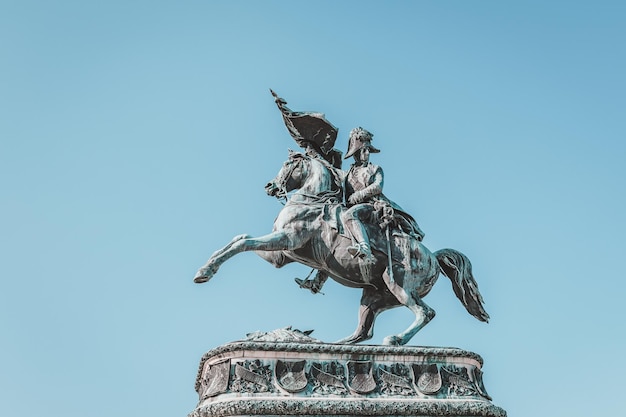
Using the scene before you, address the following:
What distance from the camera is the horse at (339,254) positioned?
14.5 metres

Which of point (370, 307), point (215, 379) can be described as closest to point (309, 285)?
point (370, 307)

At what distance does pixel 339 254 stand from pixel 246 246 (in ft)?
4.76

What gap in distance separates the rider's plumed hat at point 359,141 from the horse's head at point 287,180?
36.1 inches

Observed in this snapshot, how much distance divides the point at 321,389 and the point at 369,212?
334cm

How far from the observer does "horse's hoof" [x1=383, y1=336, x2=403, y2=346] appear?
549 inches

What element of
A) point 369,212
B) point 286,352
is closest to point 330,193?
point 369,212

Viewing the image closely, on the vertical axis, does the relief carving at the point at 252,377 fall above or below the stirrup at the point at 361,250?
below

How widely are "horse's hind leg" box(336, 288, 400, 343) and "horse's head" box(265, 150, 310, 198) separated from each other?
205 cm

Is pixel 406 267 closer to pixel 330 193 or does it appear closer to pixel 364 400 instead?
pixel 330 193

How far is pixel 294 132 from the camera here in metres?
A: 16.4

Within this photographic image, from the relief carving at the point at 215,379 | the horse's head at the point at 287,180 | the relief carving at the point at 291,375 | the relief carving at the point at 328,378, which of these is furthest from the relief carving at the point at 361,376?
the horse's head at the point at 287,180

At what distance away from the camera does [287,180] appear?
612 inches

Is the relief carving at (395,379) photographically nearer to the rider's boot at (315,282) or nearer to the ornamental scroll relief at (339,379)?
the ornamental scroll relief at (339,379)

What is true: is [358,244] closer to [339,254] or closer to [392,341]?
[339,254]
